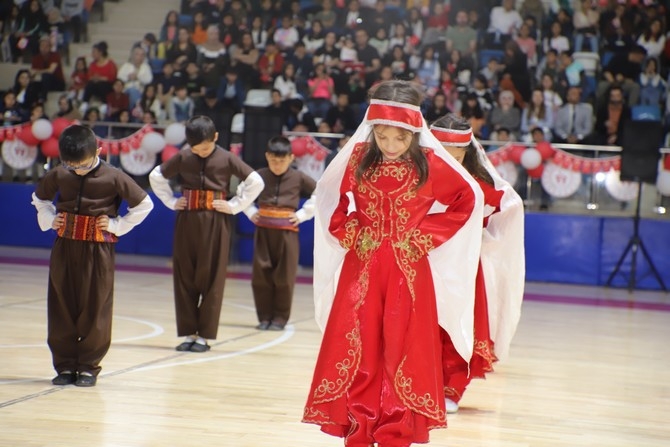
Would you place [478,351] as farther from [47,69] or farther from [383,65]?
[47,69]

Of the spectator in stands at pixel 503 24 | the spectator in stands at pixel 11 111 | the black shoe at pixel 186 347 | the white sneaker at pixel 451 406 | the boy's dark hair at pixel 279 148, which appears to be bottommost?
the black shoe at pixel 186 347

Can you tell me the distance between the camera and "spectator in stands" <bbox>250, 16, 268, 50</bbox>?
17094mm

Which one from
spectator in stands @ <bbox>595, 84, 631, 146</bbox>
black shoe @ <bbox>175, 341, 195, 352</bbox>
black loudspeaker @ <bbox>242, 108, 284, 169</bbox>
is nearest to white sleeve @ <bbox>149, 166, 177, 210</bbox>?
black shoe @ <bbox>175, 341, 195, 352</bbox>

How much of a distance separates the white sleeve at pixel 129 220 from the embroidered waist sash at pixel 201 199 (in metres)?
1.37

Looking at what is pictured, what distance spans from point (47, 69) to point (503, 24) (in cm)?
742

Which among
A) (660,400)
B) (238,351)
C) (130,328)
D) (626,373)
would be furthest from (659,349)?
(130,328)

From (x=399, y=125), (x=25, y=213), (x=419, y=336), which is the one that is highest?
(x=399, y=125)

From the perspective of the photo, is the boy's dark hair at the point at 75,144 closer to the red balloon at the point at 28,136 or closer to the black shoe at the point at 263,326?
the black shoe at the point at 263,326

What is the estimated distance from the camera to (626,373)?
25.3ft

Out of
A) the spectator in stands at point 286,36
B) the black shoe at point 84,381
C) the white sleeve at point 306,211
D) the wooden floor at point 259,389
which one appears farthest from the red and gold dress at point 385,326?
the spectator in stands at point 286,36

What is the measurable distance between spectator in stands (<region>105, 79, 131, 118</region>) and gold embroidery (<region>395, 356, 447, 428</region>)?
1240 centimetres

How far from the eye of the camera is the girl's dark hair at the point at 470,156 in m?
6.00

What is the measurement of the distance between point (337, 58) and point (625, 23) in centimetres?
439

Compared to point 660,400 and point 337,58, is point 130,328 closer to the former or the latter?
point 660,400
